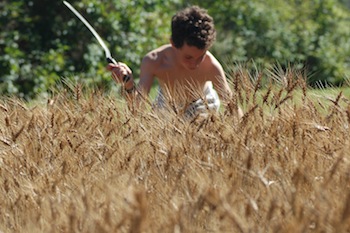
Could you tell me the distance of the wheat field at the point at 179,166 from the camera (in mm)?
2533

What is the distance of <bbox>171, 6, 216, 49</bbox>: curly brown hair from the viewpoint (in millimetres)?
5293

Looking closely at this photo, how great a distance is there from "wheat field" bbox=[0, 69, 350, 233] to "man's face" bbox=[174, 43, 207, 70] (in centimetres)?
117

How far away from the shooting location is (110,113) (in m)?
3.99

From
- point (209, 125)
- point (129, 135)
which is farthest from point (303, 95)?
point (129, 135)

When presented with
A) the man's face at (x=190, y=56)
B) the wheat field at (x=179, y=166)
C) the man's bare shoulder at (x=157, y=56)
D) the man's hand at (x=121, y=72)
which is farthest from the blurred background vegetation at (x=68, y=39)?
the wheat field at (x=179, y=166)

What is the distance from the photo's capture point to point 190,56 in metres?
5.37

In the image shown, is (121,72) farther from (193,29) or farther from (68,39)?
(68,39)

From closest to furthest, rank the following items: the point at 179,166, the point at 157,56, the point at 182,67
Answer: the point at 179,166
the point at 182,67
the point at 157,56

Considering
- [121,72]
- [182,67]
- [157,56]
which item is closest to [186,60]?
[182,67]

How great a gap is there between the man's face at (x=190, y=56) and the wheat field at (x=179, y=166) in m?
1.17

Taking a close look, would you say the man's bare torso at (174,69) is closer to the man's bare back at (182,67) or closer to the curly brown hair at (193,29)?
the man's bare back at (182,67)

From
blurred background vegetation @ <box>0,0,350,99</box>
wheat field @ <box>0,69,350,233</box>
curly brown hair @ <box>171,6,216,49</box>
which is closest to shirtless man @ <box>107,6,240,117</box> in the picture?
curly brown hair @ <box>171,6,216,49</box>

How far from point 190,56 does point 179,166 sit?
215cm

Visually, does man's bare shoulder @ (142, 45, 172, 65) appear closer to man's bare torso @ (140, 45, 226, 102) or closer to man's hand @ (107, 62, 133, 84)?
man's bare torso @ (140, 45, 226, 102)
